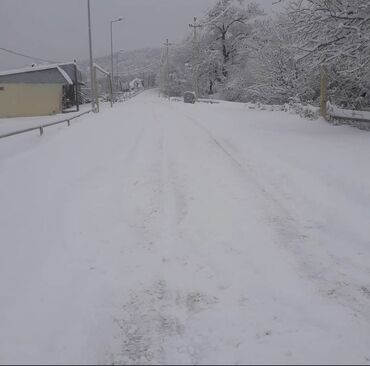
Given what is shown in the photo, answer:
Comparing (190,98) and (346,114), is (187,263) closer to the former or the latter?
(346,114)

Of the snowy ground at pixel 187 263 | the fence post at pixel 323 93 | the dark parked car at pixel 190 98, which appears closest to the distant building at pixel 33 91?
the dark parked car at pixel 190 98

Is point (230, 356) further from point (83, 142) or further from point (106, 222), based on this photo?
point (83, 142)

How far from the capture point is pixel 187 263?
4844 mm

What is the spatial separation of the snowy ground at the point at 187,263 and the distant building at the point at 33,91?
117 feet

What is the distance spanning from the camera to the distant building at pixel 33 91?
42531mm

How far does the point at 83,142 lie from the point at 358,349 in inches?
490

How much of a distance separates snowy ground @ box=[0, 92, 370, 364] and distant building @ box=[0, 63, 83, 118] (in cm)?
3567

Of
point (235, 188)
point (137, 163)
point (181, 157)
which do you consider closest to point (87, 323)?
point (235, 188)

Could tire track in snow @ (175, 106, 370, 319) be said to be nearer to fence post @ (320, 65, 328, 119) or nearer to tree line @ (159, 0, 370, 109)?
tree line @ (159, 0, 370, 109)

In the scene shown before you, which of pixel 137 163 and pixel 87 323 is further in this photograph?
pixel 137 163

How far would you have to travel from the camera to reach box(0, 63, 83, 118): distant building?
42.5m

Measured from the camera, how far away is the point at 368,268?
4.79 m

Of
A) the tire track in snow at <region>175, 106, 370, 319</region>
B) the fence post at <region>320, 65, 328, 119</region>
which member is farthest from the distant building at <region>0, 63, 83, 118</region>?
the tire track in snow at <region>175, 106, 370, 319</region>

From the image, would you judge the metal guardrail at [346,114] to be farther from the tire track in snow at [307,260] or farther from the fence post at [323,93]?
the tire track in snow at [307,260]
